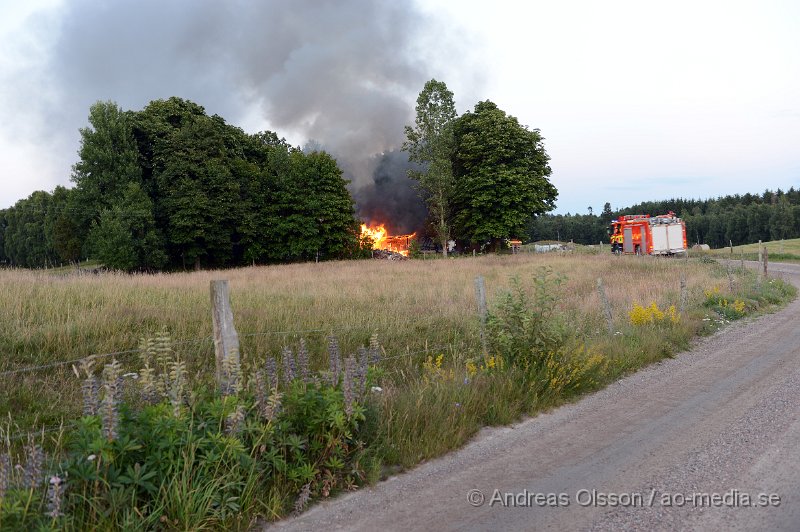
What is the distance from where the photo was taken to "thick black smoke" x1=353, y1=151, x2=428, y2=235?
5603cm

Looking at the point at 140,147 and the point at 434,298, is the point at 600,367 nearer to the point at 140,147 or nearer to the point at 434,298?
the point at 434,298

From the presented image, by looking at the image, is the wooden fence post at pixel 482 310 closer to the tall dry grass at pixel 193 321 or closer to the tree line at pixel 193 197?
the tall dry grass at pixel 193 321

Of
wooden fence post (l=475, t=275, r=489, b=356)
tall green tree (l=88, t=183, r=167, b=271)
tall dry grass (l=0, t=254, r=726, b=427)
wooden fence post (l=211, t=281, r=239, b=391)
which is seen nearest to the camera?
wooden fence post (l=211, t=281, r=239, b=391)

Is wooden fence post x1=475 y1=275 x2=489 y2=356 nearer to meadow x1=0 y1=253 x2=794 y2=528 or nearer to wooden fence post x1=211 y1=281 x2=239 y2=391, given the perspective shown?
meadow x1=0 y1=253 x2=794 y2=528

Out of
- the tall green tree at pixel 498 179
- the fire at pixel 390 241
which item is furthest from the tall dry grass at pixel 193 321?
the fire at pixel 390 241

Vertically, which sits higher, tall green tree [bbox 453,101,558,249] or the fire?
tall green tree [bbox 453,101,558,249]

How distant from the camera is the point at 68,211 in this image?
36.9 m

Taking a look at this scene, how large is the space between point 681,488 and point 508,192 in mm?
40938

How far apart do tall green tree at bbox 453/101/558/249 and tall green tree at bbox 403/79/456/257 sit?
1888mm

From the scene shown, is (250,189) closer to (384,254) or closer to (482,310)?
(384,254)

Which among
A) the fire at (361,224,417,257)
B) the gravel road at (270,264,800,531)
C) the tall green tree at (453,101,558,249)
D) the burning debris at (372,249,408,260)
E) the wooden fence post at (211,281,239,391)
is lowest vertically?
the gravel road at (270,264,800,531)

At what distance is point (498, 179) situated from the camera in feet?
142

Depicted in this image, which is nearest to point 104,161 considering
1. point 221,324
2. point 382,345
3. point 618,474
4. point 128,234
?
point 128,234

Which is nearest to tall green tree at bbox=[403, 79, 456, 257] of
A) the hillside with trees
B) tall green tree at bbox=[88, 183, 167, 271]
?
the hillside with trees
